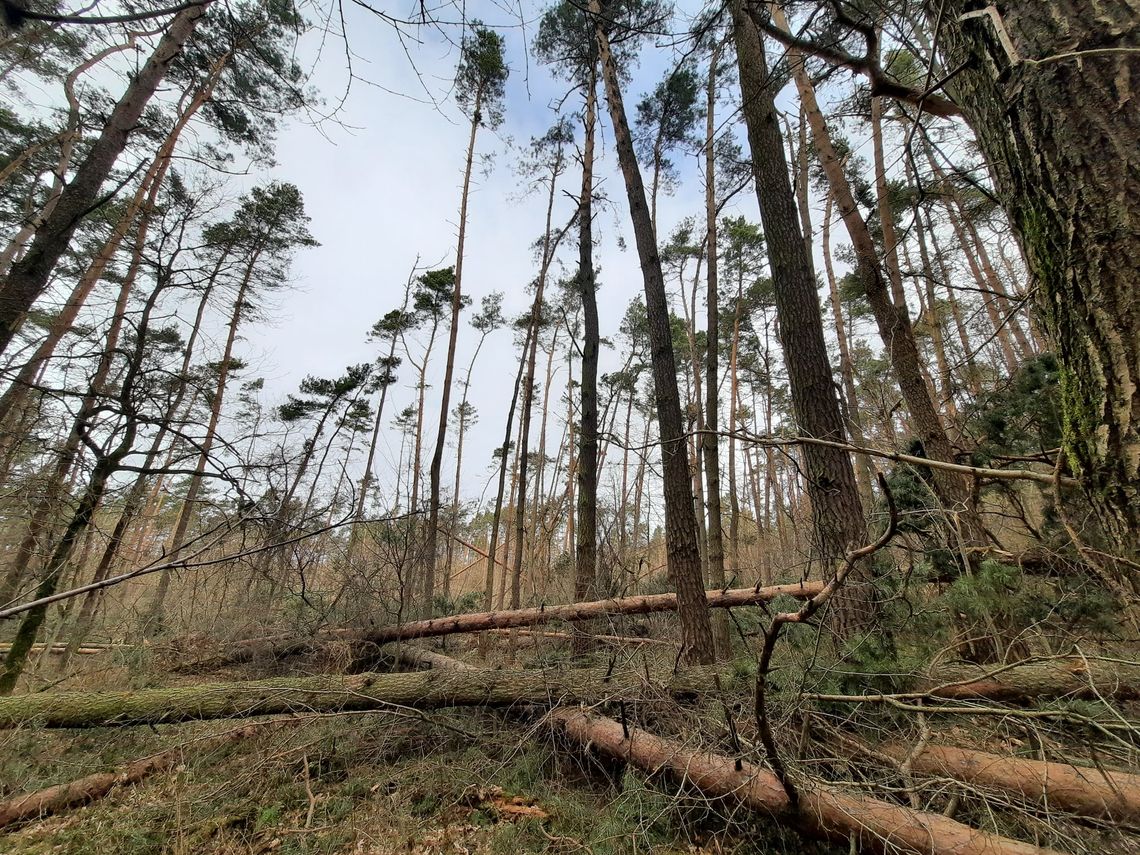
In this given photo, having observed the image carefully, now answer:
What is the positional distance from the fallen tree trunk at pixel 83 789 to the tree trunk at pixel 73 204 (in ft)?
9.64

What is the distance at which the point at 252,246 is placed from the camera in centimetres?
1140

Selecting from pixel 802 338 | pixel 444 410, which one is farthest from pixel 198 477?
pixel 802 338

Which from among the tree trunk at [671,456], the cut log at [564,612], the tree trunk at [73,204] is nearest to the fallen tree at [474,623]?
the cut log at [564,612]

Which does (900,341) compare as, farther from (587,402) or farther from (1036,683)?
(587,402)

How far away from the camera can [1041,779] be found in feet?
6.12

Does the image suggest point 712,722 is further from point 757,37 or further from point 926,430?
point 757,37

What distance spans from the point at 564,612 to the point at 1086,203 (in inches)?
248

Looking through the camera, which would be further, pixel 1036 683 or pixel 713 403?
pixel 713 403

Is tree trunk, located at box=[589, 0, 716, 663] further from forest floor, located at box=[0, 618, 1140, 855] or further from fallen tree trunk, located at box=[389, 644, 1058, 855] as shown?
fallen tree trunk, located at box=[389, 644, 1058, 855]

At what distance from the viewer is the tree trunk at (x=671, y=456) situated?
13.1 feet

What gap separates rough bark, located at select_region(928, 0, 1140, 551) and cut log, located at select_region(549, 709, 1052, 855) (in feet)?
5.24

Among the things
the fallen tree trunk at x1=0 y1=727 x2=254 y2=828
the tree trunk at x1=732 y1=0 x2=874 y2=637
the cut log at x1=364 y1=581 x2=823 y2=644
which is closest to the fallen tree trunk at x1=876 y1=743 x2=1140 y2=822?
the tree trunk at x1=732 y1=0 x2=874 y2=637

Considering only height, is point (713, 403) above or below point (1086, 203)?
above

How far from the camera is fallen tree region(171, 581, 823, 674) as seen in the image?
5.84 m
